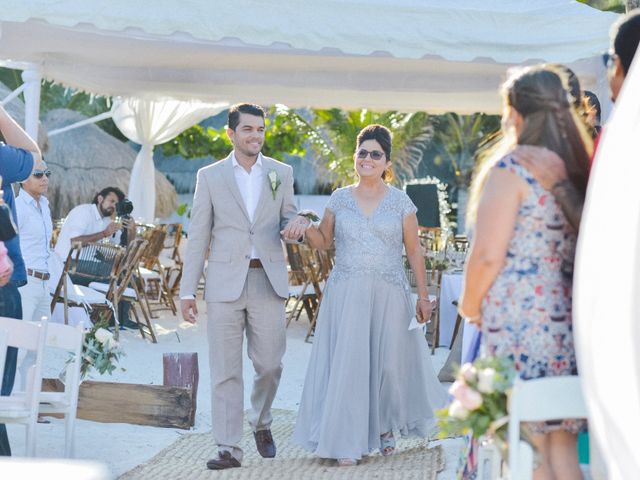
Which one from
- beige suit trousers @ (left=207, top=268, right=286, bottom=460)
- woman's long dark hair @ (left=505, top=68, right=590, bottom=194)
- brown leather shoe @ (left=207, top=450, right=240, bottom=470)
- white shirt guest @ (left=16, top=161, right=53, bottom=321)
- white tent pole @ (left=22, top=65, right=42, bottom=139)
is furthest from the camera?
white tent pole @ (left=22, top=65, right=42, bottom=139)

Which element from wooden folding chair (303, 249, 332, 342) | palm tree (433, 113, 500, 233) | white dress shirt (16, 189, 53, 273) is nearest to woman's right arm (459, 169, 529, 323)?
white dress shirt (16, 189, 53, 273)

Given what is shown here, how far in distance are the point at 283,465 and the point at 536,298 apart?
2913 mm

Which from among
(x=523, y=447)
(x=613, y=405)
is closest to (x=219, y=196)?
(x=523, y=447)

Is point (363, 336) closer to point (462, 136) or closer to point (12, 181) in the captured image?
point (12, 181)

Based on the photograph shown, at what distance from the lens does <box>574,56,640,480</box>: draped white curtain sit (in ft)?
9.55

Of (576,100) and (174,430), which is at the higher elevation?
(576,100)

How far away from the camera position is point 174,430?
788 centimetres

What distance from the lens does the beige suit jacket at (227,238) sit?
6.70 m

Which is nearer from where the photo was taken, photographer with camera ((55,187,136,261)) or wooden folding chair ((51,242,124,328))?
wooden folding chair ((51,242,124,328))

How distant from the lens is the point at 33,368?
213 inches

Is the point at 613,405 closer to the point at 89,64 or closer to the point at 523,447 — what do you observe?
the point at 523,447

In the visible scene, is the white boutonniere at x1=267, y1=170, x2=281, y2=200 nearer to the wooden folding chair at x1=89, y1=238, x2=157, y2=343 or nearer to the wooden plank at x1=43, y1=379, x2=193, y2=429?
the wooden plank at x1=43, y1=379, x2=193, y2=429

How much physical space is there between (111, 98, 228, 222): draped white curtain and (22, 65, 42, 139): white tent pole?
4.50 m

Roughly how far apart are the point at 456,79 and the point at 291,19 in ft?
10.7
